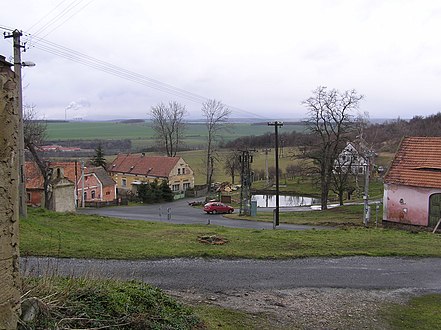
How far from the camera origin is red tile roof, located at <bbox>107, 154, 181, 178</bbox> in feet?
190

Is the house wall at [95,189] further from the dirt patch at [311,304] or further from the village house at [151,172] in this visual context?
the dirt patch at [311,304]

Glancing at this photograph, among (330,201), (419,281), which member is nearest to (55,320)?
A: (419,281)

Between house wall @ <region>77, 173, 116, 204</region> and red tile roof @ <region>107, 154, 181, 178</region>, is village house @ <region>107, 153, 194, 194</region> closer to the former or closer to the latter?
red tile roof @ <region>107, 154, 181, 178</region>

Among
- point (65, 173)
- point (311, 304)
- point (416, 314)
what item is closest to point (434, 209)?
point (416, 314)

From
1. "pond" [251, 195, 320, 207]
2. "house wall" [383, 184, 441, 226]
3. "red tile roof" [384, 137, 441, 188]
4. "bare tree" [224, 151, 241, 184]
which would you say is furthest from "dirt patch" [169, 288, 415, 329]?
"bare tree" [224, 151, 241, 184]

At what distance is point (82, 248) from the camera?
1288 centimetres

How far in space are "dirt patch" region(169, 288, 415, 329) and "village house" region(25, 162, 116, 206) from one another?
114 feet

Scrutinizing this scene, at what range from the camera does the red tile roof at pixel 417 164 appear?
24.1 metres

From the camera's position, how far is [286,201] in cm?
5412

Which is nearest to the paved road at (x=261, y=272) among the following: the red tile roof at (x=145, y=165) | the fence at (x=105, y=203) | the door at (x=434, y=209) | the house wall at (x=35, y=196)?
the door at (x=434, y=209)

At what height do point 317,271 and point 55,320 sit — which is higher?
point 55,320

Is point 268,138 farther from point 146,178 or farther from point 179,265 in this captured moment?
point 179,265

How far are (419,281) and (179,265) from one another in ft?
20.4

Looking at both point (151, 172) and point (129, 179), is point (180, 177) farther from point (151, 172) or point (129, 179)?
point (129, 179)
